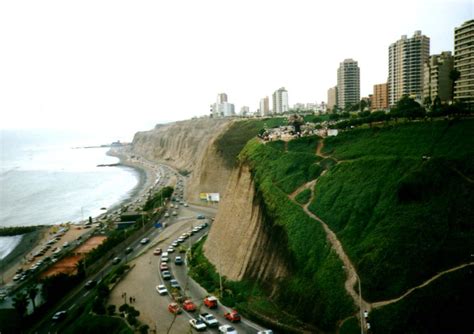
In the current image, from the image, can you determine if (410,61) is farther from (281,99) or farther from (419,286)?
(281,99)

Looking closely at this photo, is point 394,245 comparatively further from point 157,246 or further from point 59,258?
point 59,258

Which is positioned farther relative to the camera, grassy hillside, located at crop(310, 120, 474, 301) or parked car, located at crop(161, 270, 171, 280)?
parked car, located at crop(161, 270, 171, 280)

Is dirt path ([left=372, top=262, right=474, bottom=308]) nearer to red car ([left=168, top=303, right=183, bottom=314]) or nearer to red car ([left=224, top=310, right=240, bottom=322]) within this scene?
red car ([left=224, top=310, right=240, bottom=322])

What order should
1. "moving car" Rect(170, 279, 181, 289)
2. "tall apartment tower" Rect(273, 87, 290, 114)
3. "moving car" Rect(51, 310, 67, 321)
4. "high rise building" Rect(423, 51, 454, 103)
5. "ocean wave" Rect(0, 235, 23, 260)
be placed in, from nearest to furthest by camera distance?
"moving car" Rect(51, 310, 67, 321), "moving car" Rect(170, 279, 181, 289), "ocean wave" Rect(0, 235, 23, 260), "high rise building" Rect(423, 51, 454, 103), "tall apartment tower" Rect(273, 87, 290, 114)

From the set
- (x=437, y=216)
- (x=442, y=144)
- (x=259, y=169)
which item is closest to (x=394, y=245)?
(x=437, y=216)

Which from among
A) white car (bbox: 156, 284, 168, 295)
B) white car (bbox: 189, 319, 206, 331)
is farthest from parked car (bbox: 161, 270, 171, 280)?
white car (bbox: 189, 319, 206, 331)

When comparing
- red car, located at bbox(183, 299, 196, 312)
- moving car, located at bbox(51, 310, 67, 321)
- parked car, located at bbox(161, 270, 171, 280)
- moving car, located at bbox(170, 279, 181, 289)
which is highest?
red car, located at bbox(183, 299, 196, 312)
